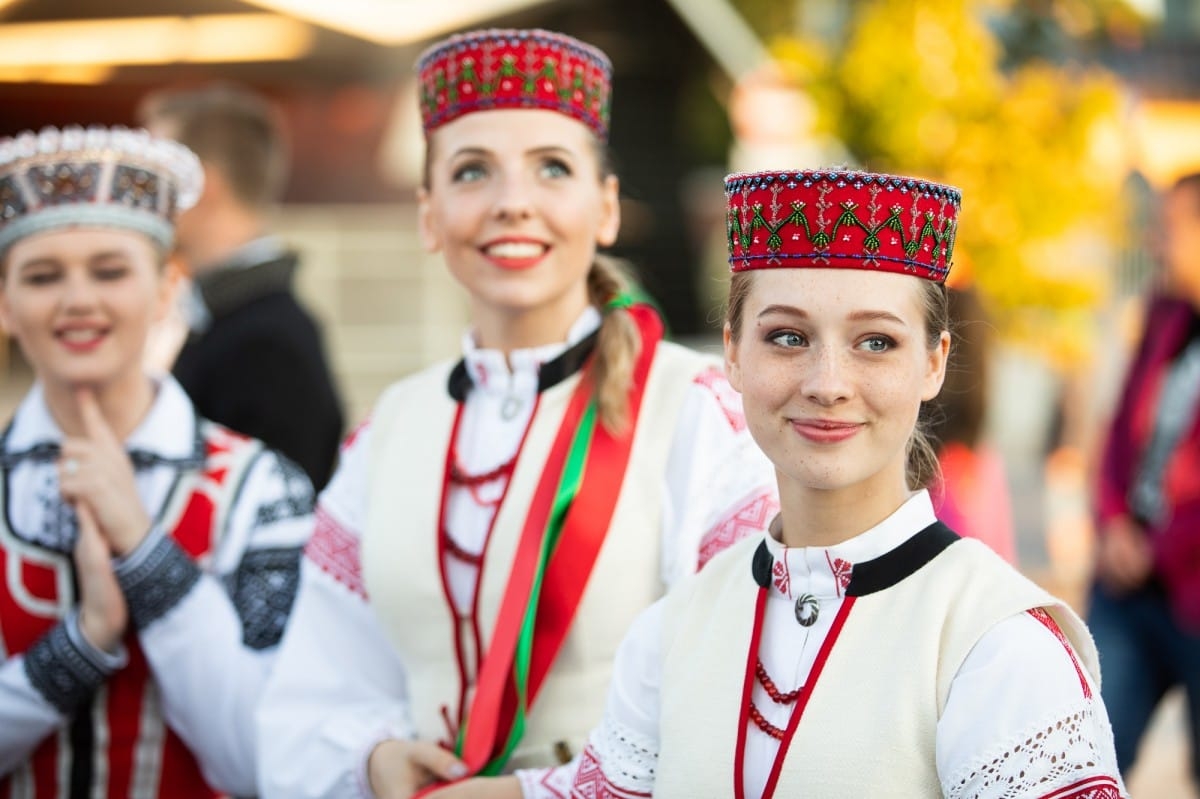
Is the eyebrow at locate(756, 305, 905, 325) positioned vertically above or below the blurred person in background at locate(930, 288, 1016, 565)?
below

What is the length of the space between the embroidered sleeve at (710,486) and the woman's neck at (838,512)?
0.39 metres

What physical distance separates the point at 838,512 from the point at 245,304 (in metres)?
2.62

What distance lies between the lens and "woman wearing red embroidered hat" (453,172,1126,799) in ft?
5.48

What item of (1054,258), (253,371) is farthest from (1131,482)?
(1054,258)

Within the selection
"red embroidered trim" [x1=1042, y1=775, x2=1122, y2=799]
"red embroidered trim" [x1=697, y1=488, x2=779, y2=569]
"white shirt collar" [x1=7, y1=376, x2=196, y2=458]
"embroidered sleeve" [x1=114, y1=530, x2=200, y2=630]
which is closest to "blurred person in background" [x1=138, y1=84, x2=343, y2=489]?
"white shirt collar" [x1=7, y1=376, x2=196, y2=458]

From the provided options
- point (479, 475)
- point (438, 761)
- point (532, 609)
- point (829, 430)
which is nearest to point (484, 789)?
point (438, 761)

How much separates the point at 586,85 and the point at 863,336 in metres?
0.89

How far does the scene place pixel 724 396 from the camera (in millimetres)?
2404

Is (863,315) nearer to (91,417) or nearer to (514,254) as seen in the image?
(514,254)

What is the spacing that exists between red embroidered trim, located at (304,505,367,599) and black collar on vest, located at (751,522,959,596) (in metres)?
0.97

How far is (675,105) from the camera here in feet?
40.4

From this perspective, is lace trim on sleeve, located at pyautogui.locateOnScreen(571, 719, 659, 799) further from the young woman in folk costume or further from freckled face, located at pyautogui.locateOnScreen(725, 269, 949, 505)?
the young woman in folk costume

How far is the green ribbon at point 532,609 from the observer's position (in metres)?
2.27

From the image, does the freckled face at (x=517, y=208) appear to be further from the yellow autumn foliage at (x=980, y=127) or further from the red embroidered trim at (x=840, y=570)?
the yellow autumn foliage at (x=980, y=127)
